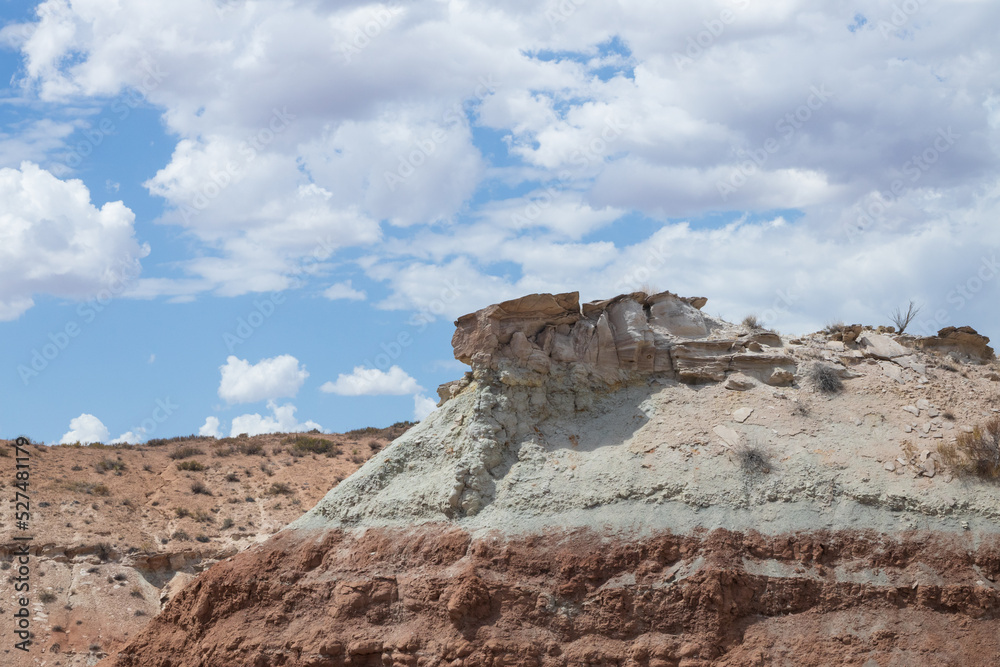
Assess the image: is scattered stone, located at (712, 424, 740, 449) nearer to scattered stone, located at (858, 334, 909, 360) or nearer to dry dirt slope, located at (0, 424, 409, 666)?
scattered stone, located at (858, 334, 909, 360)

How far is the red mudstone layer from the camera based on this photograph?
14.2 m

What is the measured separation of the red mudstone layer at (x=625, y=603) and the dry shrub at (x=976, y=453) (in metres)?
1.42

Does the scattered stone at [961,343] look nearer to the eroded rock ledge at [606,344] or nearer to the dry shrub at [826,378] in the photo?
the dry shrub at [826,378]

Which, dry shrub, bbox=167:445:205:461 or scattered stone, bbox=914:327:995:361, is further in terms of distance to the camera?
dry shrub, bbox=167:445:205:461

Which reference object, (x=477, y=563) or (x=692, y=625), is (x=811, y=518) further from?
(x=477, y=563)

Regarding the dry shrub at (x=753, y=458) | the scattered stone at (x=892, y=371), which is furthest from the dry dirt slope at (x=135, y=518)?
the scattered stone at (x=892, y=371)

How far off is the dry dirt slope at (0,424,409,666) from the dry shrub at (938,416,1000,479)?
945 inches

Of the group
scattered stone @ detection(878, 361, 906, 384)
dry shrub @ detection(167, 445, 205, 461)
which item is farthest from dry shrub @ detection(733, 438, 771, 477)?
dry shrub @ detection(167, 445, 205, 461)

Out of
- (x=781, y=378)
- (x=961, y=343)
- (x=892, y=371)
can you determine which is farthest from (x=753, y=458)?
(x=961, y=343)

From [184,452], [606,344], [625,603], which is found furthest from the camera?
[184,452]

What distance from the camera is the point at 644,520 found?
15.9m

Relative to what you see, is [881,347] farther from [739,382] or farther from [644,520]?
[644,520]

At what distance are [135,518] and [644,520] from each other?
2519cm

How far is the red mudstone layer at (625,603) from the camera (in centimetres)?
1416
